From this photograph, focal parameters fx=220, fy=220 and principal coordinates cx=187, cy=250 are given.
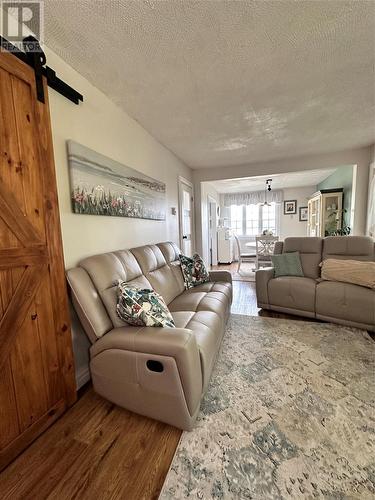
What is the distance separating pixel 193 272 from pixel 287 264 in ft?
4.40

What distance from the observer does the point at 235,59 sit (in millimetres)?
1604

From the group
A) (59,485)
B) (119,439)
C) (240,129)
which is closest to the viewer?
(59,485)

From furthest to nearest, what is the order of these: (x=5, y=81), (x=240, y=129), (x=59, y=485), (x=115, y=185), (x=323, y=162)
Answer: (x=323, y=162) < (x=240, y=129) < (x=115, y=185) < (x=5, y=81) < (x=59, y=485)

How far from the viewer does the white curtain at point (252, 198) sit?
672 cm

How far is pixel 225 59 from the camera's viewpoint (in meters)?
1.60

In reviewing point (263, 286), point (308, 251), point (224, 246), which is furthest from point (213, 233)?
point (263, 286)

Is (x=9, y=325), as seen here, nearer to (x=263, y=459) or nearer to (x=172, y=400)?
(x=172, y=400)

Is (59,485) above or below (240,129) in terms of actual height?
below

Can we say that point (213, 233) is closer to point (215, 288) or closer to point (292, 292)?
point (292, 292)

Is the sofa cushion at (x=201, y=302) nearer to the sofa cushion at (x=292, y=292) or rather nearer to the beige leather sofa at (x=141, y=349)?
the beige leather sofa at (x=141, y=349)

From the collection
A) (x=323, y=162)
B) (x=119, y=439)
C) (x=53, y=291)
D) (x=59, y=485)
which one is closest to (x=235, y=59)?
(x=53, y=291)

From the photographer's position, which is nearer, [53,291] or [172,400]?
[172,400]

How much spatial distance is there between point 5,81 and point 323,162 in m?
4.27

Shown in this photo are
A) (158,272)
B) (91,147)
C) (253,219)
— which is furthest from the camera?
(253,219)
